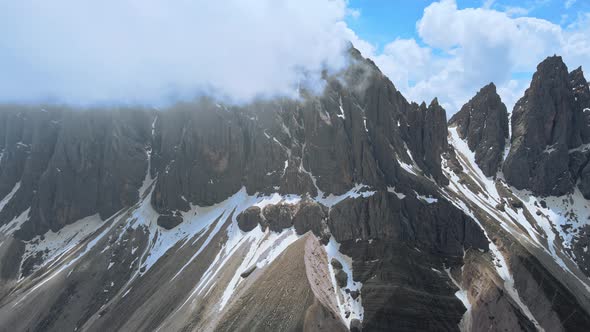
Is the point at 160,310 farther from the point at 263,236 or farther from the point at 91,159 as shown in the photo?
the point at 91,159

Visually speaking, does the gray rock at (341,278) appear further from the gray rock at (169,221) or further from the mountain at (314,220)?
the gray rock at (169,221)

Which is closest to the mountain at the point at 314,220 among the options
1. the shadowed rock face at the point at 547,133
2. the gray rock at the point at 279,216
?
the gray rock at the point at 279,216

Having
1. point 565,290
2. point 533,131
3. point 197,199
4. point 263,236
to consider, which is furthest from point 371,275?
point 533,131

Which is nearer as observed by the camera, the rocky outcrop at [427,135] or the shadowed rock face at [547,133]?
the rocky outcrop at [427,135]

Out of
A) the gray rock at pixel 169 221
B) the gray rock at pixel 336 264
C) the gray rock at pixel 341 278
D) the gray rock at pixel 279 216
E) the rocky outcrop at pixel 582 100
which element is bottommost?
the gray rock at pixel 169 221

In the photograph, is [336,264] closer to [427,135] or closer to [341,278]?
[341,278]

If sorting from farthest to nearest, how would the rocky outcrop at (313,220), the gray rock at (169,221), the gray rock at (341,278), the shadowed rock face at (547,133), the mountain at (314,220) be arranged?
the shadowed rock face at (547,133)
the gray rock at (169,221)
the rocky outcrop at (313,220)
the gray rock at (341,278)
the mountain at (314,220)

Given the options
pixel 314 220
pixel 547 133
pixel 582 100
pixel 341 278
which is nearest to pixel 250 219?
pixel 314 220

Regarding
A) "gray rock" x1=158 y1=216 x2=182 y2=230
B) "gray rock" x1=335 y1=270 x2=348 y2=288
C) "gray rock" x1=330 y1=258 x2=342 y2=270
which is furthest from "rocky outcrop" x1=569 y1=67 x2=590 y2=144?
"gray rock" x1=158 y1=216 x2=182 y2=230
